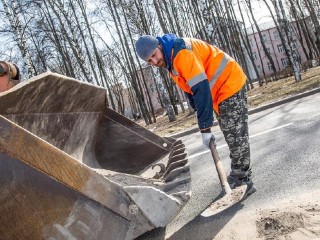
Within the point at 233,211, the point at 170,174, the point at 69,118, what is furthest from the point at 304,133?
the point at 69,118

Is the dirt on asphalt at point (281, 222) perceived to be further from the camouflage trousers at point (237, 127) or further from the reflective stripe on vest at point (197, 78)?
the reflective stripe on vest at point (197, 78)

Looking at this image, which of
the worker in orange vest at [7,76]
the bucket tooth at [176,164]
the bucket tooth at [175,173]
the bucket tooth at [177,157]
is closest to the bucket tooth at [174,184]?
the bucket tooth at [175,173]

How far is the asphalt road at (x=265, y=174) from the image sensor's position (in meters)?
2.72

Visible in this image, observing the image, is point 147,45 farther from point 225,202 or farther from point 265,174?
point 265,174

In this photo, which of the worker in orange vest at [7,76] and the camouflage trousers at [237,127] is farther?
the worker in orange vest at [7,76]

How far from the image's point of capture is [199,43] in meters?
2.91

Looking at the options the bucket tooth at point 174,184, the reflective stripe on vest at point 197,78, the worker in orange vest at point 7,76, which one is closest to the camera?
the bucket tooth at point 174,184

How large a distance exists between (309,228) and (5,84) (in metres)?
2.89

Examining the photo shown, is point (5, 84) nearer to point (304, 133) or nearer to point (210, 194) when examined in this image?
point (210, 194)

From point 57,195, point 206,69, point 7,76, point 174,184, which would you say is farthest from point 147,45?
point 7,76

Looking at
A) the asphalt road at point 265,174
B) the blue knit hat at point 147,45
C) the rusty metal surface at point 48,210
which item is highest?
the blue knit hat at point 147,45

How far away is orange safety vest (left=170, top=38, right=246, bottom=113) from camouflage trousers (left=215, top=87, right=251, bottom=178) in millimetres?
78

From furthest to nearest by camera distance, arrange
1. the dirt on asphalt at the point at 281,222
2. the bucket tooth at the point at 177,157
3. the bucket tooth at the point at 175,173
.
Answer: the bucket tooth at the point at 177,157 → the bucket tooth at the point at 175,173 → the dirt on asphalt at the point at 281,222

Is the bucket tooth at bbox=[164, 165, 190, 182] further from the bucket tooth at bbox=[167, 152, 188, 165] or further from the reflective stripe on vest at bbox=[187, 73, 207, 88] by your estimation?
the reflective stripe on vest at bbox=[187, 73, 207, 88]
